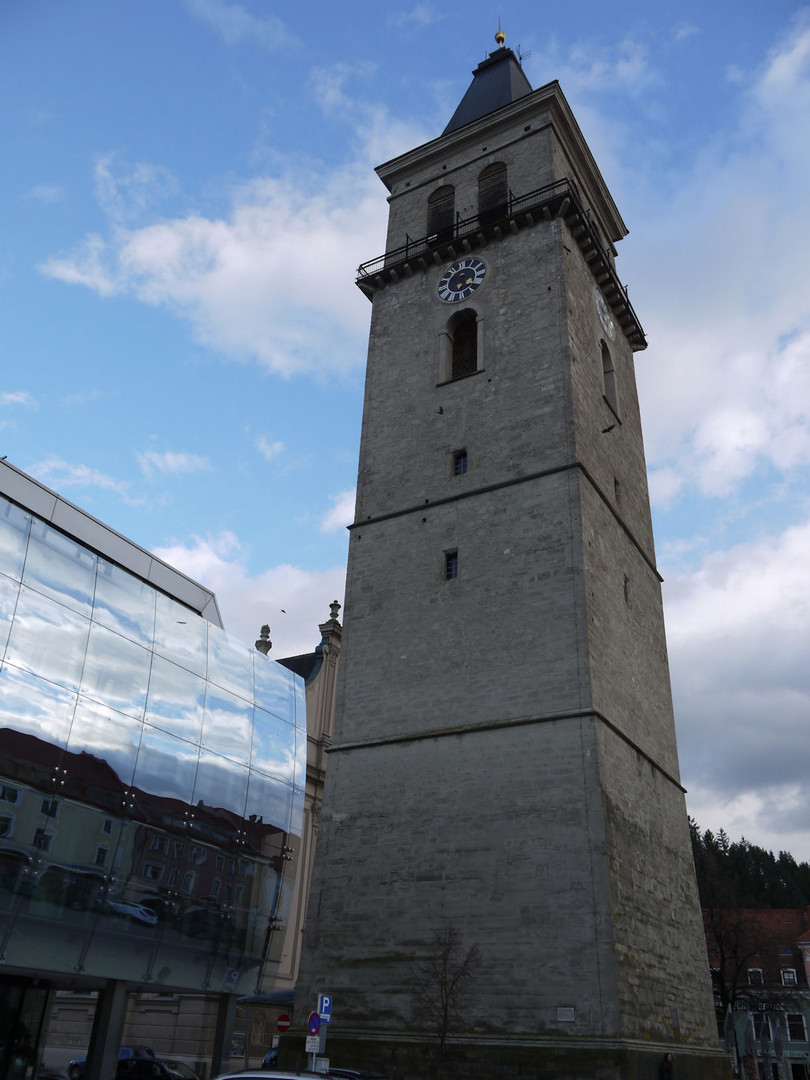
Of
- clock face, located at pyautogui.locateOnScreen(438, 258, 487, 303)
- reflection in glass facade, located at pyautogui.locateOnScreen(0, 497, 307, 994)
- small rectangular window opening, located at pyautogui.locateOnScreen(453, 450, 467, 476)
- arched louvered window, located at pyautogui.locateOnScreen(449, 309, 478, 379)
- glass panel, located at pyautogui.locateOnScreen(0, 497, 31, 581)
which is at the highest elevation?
clock face, located at pyautogui.locateOnScreen(438, 258, 487, 303)

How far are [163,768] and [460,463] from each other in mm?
10914

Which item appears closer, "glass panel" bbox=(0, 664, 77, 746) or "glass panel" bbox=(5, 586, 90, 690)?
"glass panel" bbox=(0, 664, 77, 746)

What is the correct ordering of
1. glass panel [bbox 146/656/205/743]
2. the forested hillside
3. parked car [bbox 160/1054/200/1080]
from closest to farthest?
glass panel [bbox 146/656/205/743]
parked car [bbox 160/1054/200/1080]
the forested hillside

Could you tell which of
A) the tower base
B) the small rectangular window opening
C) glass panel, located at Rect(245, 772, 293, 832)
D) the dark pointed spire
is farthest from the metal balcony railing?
the tower base

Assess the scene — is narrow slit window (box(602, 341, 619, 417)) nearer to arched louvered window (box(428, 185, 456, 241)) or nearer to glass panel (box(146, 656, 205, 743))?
arched louvered window (box(428, 185, 456, 241))

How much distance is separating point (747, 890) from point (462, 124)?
63.6 m

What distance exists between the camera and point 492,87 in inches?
1391

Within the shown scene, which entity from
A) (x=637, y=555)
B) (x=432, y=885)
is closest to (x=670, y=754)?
(x=637, y=555)

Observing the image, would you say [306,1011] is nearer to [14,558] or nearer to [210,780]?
[210,780]

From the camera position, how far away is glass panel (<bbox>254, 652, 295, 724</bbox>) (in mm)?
25891

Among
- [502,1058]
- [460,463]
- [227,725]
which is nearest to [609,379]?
[460,463]

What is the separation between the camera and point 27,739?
17422 millimetres

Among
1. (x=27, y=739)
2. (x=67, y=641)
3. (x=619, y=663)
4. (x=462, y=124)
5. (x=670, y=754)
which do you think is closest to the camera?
(x=27, y=739)

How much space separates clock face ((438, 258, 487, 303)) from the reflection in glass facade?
40.7 feet
